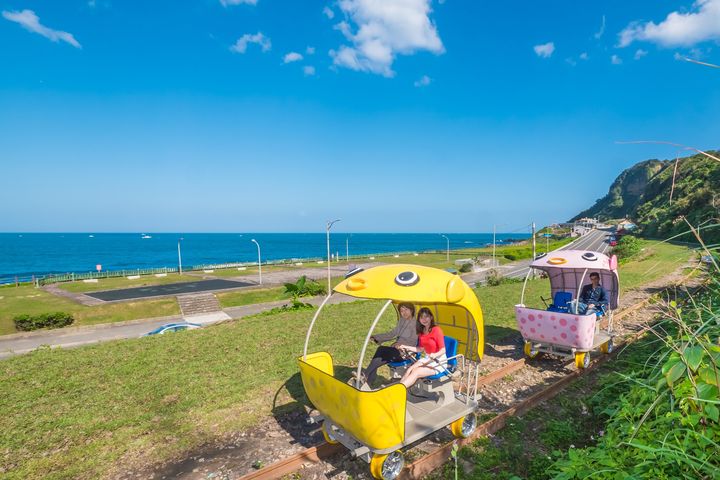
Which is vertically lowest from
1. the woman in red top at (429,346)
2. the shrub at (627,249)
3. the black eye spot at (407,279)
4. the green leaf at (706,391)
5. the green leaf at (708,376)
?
the shrub at (627,249)

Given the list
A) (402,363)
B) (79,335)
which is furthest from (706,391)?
(79,335)

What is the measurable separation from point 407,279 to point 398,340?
1.70 m

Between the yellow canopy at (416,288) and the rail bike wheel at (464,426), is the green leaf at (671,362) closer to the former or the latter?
the yellow canopy at (416,288)

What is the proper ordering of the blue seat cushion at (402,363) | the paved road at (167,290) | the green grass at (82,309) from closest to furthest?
the blue seat cushion at (402,363) → the green grass at (82,309) → the paved road at (167,290)

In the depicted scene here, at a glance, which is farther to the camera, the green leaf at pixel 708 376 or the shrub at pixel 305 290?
the shrub at pixel 305 290

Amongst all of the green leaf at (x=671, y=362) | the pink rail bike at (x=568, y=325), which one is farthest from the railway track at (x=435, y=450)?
the green leaf at (x=671, y=362)

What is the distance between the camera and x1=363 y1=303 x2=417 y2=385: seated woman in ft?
21.4

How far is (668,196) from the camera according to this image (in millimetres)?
29125

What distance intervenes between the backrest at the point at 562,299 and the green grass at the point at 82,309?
31.2 meters

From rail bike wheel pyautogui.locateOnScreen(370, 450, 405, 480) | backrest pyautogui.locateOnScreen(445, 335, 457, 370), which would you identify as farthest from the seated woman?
rail bike wheel pyautogui.locateOnScreen(370, 450, 405, 480)

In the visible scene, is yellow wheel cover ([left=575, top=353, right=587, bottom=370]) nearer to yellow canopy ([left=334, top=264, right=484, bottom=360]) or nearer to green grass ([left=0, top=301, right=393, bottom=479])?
yellow canopy ([left=334, top=264, right=484, bottom=360])

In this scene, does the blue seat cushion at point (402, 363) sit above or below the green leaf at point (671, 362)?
below

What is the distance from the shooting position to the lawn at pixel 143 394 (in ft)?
20.0

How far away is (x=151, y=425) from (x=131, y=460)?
3.08ft
